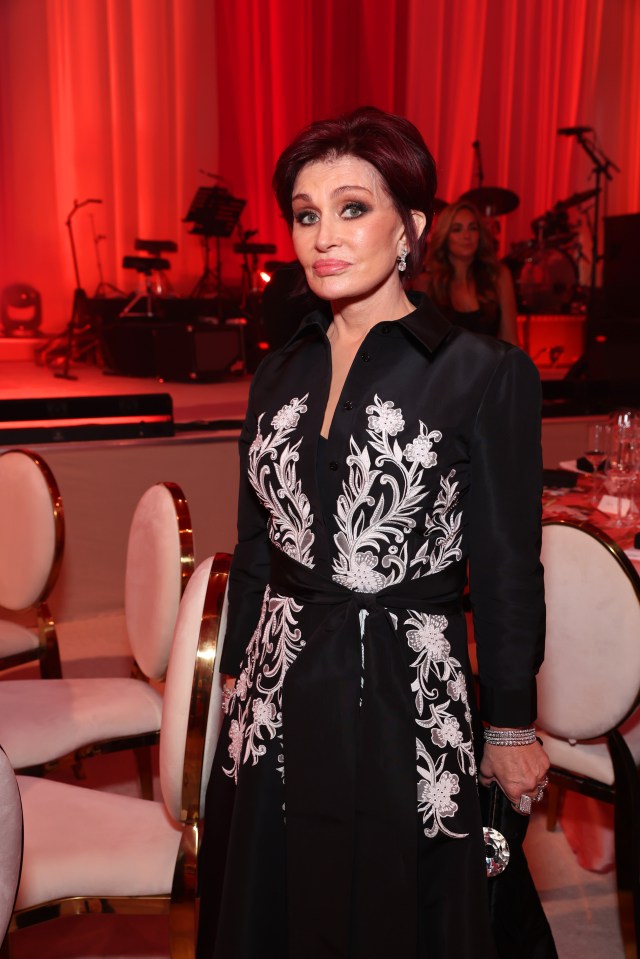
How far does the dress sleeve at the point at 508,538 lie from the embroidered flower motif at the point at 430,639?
0.18ft

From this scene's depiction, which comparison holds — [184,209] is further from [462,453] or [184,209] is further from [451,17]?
[462,453]

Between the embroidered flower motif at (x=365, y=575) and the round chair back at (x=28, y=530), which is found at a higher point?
the embroidered flower motif at (x=365, y=575)

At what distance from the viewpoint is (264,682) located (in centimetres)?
141

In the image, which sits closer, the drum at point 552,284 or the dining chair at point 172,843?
the dining chair at point 172,843

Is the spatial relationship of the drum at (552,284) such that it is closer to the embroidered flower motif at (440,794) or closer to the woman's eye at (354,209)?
the woman's eye at (354,209)

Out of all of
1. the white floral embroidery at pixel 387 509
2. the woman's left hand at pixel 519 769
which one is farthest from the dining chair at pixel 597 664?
the white floral embroidery at pixel 387 509

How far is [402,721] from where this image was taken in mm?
1289

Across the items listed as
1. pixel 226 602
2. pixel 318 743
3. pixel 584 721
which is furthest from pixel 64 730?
pixel 584 721

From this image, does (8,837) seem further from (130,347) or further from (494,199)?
(494,199)

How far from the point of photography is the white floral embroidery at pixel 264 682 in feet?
4.53

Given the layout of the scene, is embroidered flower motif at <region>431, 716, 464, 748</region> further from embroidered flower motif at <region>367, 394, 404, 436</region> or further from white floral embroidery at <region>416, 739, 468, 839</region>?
embroidered flower motif at <region>367, 394, 404, 436</region>

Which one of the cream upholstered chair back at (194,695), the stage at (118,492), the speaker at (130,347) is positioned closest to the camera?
the cream upholstered chair back at (194,695)

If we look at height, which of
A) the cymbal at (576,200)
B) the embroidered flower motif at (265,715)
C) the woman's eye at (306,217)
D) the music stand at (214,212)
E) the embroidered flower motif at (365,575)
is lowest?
the embroidered flower motif at (265,715)

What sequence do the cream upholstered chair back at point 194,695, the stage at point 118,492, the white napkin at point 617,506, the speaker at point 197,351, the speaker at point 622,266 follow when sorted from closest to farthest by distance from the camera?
the cream upholstered chair back at point 194,695 → the white napkin at point 617,506 → the stage at point 118,492 → the speaker at point 197,351 → the speaker at point 622,266
